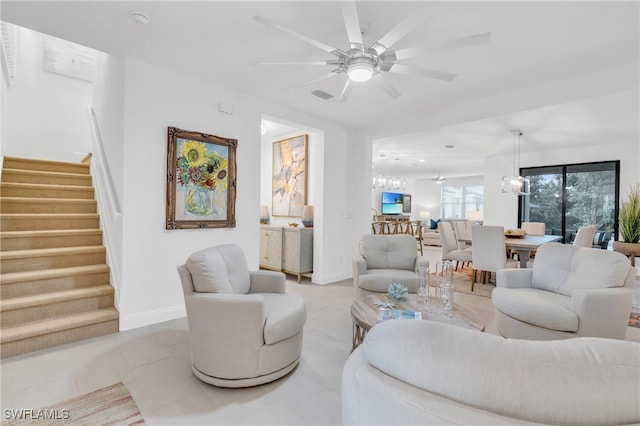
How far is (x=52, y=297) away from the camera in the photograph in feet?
9.25

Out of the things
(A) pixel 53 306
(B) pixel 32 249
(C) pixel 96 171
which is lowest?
(A) pixel 53 306

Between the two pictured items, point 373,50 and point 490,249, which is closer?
point 373,50

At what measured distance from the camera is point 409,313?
2100mm

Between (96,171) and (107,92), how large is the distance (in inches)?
44.4

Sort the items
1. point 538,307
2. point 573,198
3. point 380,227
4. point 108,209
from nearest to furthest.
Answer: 1. point 538,307
2. point 108,209
3. point 573,198
4. point 380,227

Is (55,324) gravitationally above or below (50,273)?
below

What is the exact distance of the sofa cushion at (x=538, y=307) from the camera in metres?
2.36

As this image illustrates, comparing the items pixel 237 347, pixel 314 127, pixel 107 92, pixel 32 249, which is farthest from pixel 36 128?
pixel 237 347

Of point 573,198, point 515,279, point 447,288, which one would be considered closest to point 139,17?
point 447,288

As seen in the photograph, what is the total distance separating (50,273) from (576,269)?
16.2ft

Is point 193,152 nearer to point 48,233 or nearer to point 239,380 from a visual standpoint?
point 48,233

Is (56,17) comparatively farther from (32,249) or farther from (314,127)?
(314,127)

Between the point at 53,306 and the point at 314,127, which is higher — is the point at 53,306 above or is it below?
below

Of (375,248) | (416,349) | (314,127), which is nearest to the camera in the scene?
(416,349)
